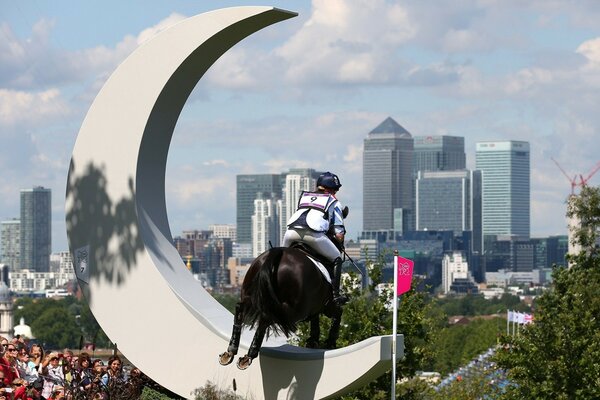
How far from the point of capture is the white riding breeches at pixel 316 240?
12.7 meters

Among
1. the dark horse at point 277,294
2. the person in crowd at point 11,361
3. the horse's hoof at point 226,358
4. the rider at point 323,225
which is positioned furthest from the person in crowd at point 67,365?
the rider at point 323,225

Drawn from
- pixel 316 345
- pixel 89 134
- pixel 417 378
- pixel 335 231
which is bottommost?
pixel 417 378

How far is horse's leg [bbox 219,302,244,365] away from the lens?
40.9 ft

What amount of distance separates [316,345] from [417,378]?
12020 mm

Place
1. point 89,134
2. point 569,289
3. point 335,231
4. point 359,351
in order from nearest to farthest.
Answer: point 359,351
point 335,231
point 89,134
point 569,289

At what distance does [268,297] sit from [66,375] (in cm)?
320

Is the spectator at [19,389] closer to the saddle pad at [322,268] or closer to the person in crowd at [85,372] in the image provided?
the person in crowd at [85,372]

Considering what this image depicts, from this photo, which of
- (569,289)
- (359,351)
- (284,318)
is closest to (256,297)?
(284,318)

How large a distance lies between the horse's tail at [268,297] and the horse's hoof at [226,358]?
1.59 feet

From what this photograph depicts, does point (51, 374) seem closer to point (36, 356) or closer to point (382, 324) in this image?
point (36, 356)

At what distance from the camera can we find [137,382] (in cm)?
1441

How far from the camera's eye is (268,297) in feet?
40.1

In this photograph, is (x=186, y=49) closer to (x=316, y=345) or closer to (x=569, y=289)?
(x=316, y=345)

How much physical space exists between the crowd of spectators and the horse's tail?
2141 mm
